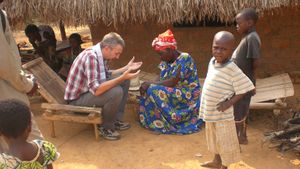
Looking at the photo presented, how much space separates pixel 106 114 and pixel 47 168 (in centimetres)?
237

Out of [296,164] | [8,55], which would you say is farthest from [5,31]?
[296,164]

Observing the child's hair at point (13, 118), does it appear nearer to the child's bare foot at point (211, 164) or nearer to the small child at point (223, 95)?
the small child at point (223, 95)

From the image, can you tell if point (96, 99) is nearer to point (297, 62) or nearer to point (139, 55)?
point (139, 55)

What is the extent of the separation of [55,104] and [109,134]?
78 centimetres

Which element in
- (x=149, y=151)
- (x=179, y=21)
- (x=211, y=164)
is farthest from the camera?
(x=179, y=21)

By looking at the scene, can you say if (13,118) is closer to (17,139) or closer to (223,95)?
(17,139)

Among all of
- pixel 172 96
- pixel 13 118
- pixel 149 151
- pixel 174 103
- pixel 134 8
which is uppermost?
pixel 134 8

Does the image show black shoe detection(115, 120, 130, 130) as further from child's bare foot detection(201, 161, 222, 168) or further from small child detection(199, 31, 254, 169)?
small child detection(199, 31, 254, 169)

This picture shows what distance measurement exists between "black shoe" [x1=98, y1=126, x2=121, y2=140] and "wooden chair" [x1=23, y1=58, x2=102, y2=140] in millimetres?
104

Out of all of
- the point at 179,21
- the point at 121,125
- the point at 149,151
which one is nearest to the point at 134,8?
the point at 179,21

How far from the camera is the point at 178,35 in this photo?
22.5 ft

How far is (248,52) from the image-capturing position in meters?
4.28

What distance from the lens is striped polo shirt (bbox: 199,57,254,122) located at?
344 centimetres

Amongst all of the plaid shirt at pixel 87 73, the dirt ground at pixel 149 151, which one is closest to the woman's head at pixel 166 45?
the plaid shirt at pixel 87 73
